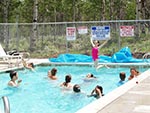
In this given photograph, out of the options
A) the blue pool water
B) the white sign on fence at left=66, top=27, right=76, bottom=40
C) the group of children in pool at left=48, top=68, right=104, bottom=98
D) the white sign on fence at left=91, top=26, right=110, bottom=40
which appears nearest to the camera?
the group of children in pool at left=48, top=68, right=104, bottom=98

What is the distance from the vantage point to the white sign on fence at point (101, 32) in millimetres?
18547

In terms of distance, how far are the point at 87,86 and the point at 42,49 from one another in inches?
380

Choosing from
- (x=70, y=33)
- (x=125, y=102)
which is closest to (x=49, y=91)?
(x=125, y=102)

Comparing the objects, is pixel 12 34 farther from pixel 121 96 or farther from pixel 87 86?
pixel 121 96

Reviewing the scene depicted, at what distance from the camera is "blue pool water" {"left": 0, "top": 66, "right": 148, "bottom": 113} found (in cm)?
899

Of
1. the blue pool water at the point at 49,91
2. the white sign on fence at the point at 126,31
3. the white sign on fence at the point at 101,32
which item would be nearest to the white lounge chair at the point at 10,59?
the blue pool water at the point at 49,91

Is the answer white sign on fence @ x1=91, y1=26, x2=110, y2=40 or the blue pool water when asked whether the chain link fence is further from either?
the blue pool water

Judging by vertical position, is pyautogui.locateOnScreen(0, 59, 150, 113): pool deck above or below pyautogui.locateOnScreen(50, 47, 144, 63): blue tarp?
above

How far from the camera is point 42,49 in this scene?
2139 centimetres

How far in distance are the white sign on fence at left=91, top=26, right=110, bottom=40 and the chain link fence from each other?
1334 millimetres

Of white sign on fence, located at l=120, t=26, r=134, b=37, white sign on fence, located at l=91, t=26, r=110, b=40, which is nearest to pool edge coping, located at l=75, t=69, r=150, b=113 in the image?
Result: white sign on fence, located at l=120, t=26, r=134, b=37

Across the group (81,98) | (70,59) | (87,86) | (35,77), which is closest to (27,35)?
(70,59)

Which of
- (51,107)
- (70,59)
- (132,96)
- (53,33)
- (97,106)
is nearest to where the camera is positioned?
(97,106)

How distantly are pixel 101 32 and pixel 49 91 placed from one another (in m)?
7.92
